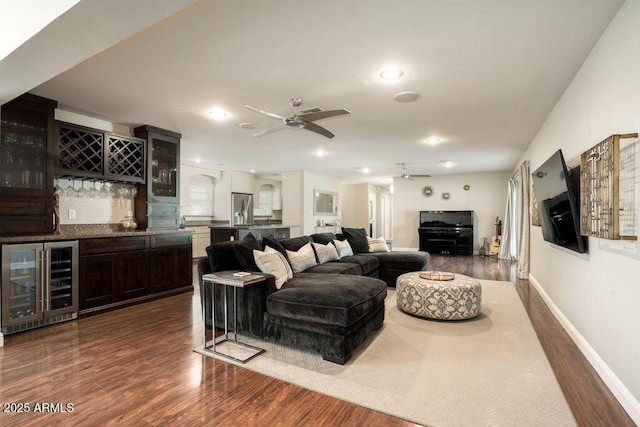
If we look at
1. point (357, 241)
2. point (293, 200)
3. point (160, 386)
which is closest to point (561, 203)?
point (357, 241)

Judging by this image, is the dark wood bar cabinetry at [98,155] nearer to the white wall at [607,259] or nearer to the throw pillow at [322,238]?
the throw pillow at [322,238]

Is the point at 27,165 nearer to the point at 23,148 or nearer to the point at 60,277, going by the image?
the point at 23,148

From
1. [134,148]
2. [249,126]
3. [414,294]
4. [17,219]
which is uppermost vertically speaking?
[249,126]

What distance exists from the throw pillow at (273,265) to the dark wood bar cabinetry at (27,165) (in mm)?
2648

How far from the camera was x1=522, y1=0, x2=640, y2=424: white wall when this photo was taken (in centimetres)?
198

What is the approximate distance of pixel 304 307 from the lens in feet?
8.89

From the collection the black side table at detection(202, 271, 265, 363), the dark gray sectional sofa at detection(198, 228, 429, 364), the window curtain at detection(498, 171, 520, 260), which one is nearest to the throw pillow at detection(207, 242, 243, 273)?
the dark gray sectional sofa at detection(198, 228, 429, 364)

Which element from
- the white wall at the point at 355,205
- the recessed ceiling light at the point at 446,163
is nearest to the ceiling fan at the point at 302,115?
the recessed ceiling light at the point at 446,163

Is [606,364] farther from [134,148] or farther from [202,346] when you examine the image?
[134,148]

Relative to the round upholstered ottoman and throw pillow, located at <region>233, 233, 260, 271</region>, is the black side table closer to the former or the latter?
throw pillow, located at <region>233, 233, 260, 271</region>

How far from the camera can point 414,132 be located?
515 centimetres

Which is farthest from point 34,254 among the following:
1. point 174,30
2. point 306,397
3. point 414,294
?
point 414,294

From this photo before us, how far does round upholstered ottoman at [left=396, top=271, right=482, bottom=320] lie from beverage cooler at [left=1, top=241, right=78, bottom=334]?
3.86m

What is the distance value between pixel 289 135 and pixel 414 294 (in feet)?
10.5
